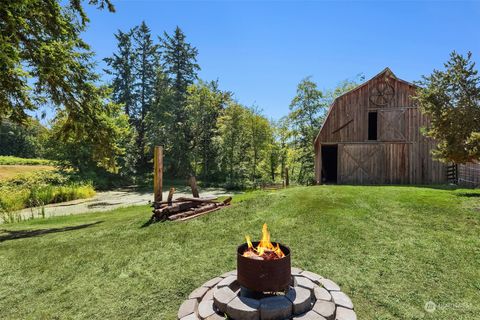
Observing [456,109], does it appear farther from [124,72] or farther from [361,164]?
[124,72]

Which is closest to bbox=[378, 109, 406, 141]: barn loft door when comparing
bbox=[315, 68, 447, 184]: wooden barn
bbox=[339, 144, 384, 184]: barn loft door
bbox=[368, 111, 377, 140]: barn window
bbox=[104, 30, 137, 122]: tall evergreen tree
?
bbox=[315, 68, 447, 184]: wooden barn

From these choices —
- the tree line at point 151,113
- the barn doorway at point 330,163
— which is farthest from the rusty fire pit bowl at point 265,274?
the barn doorway at point 330,163

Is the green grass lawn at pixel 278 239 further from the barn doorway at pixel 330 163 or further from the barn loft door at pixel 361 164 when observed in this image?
the barn doorway at pixel 330 163

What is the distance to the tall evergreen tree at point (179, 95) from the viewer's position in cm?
3678

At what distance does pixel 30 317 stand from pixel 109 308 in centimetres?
124

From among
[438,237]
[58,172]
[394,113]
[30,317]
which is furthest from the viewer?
[58,172]

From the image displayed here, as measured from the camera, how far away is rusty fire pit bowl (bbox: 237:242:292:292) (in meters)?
3.66

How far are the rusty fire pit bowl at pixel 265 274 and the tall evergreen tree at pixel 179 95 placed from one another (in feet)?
109

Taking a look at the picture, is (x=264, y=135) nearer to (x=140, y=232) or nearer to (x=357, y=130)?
(x=357, y=130)

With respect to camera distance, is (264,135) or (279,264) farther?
(264,135)

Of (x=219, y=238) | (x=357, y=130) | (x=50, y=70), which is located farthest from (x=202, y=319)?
(x=357, y=130)

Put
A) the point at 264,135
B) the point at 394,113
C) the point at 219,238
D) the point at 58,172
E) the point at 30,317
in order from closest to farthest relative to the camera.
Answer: the point at 30,317, the point at 219,238, the point at 394,113, the point at 58,172, the point at 264,135

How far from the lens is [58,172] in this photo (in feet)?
88.9

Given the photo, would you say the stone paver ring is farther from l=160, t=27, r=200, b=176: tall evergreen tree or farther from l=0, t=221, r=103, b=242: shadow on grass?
l=160, t=27, r=200, b=176: tall evergreen tree
